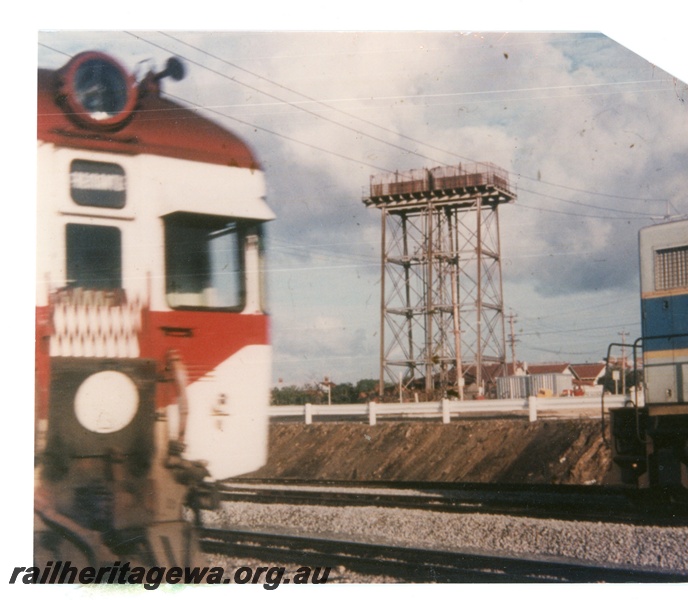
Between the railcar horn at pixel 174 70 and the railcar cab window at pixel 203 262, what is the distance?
91cm

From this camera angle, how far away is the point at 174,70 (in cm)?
465

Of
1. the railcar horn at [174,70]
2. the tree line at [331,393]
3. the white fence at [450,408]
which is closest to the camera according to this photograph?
the railcar horn at [174,70]

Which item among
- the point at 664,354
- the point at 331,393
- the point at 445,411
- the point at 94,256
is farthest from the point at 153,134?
the point at 664,354

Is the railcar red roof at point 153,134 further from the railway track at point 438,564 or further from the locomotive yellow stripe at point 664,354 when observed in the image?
the locomotive yellow stripe at point 664,354

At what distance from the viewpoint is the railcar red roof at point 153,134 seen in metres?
4.29

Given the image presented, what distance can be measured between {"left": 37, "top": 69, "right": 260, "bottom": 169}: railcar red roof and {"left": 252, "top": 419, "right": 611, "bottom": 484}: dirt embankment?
2.32 metres

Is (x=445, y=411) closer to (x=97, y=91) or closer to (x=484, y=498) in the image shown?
(x=484, y=498)

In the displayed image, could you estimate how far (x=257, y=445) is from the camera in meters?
4.44

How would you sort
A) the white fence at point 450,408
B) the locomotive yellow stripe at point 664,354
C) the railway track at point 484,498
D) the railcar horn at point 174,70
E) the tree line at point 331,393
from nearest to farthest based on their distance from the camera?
the railcar horn at point 174,70 < the tree line at point 331,393 < the white fence at point 450,408 < the railway track at point 484,498 < the locomotive yellow stripe at point 664,354

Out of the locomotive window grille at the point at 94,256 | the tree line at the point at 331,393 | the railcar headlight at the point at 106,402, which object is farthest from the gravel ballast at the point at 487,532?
the locomotive window grille at the point at 94,256

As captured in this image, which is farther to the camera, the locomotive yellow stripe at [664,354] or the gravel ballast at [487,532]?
the locomotive yellow stripe at [664,354]

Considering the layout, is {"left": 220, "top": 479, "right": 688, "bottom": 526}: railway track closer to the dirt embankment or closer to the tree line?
the dirt embankment

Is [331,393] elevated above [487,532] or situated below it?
above

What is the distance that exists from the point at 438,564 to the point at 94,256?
2.68 meters
